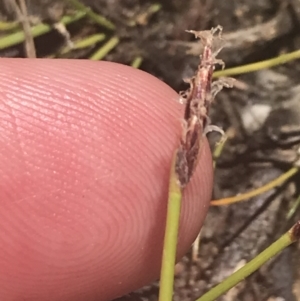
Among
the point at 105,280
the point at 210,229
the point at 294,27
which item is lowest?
the point at 105,280

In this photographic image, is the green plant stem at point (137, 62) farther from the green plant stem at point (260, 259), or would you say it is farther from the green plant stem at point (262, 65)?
the green plant stem at point (260, 259)

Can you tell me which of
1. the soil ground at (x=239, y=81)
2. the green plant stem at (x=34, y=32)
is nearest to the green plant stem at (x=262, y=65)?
the soil ground at (x=239, y=81)

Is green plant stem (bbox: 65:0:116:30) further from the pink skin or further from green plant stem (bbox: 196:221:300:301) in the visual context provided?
green plant stem (bbox: 196:221:300:301)

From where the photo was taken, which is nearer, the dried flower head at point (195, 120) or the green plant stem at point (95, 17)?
the dried flower head at point (195, 120)

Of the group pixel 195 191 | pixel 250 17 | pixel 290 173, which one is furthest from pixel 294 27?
pixel 195 191

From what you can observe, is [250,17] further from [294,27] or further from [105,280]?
[105,280]

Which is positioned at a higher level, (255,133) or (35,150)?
(255,133)

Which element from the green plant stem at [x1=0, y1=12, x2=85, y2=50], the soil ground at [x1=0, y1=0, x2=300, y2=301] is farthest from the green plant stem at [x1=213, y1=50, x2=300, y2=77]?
the green plant stem at [x1=0, y1=12, x2=85, y2=50]

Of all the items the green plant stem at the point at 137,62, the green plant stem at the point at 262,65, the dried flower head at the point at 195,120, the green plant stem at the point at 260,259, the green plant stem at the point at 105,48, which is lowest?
A: the green plant stem at the point at 260,259
